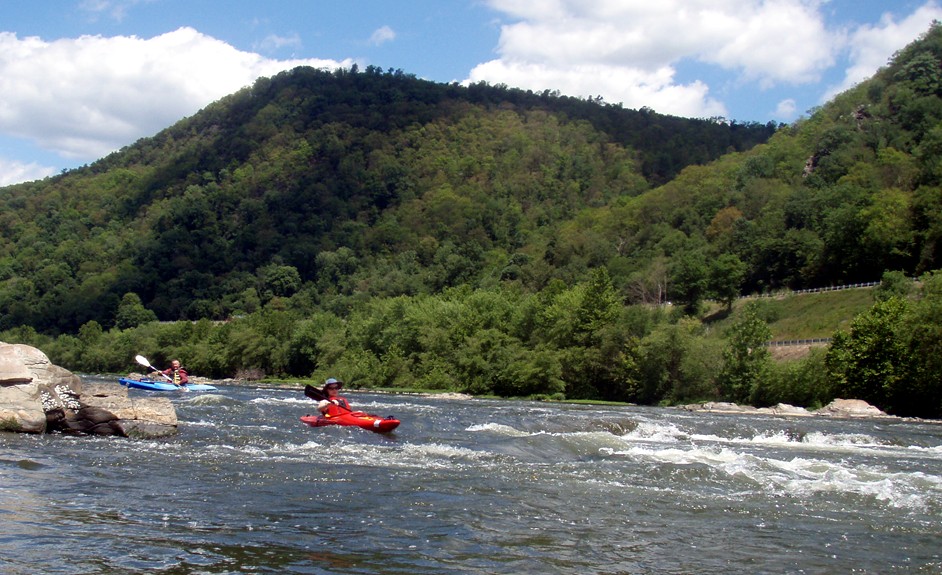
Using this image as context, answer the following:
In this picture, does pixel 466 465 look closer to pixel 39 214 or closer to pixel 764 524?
pixel 764 524

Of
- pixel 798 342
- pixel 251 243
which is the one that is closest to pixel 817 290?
pixel 798 342

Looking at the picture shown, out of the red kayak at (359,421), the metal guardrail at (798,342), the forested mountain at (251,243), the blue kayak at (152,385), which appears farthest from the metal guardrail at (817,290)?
the red kayak at (359,421)

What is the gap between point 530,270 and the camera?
419ft

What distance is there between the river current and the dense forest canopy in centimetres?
3380

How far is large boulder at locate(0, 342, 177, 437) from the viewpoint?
22.4 meters

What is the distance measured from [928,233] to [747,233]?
30441 millimetres

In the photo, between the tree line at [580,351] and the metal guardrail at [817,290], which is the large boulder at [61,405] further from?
the metal guardrail at [817,290]

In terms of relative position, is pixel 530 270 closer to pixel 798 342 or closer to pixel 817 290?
pixel 817 290

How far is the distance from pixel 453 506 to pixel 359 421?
596 inches

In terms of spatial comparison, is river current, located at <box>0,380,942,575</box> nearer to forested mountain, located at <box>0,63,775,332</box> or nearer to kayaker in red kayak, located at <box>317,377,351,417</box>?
kayaker in red kayak, located at <box>317,377,351,417</box>

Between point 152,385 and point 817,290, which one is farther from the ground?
point 817,290

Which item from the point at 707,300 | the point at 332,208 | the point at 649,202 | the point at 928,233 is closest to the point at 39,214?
the point at 332,208

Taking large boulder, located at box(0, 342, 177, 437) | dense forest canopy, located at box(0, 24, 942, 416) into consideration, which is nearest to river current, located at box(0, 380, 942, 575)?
large boulder, located at box(0, 342, 177, 437)

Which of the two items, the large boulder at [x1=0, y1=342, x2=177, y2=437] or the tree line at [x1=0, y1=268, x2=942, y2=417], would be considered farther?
the tree line at [x1=0, y1=268, x2=942, y2=417]
